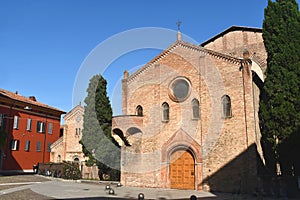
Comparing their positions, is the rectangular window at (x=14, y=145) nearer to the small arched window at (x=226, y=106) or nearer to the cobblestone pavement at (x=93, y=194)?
the cobblestone pavement at (x=93, y=194)

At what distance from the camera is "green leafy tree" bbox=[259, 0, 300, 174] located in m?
14.7

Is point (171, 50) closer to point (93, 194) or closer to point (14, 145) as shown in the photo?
point (93, 194)

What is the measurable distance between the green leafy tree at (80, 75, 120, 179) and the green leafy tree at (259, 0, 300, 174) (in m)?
13.7

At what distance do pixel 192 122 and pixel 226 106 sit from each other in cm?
246

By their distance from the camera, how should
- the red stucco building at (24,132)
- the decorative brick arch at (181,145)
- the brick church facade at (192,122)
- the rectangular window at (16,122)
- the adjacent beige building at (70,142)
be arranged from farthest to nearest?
1. the adjacent beige building at (70,142)
2. the rectangular window at (16,122)
3. the red stucco building at (24,132)
4. the decorative brick arch at (181,145)
5. the brick church facade at (192,122)

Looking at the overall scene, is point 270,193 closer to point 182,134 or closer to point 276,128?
point 276,128

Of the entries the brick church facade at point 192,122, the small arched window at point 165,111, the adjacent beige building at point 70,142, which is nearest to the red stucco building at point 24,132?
the adjacent beige building at point 70,142

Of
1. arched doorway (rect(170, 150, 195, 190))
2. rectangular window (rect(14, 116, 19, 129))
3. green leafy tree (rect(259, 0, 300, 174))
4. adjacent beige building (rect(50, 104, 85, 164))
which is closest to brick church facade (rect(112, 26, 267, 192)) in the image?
arched doorway (rect(170, 150, 195, 190))

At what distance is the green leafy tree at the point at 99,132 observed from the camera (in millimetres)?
24750

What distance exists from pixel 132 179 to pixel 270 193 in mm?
9504

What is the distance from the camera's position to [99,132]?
26.5 meters

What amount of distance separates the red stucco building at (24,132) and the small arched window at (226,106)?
2296 centimetres

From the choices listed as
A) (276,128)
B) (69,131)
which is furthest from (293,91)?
(69,131)

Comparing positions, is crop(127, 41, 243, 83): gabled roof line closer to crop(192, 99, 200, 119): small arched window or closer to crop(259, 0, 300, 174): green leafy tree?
crop(259, 0, 300, 174): green leafy tree
